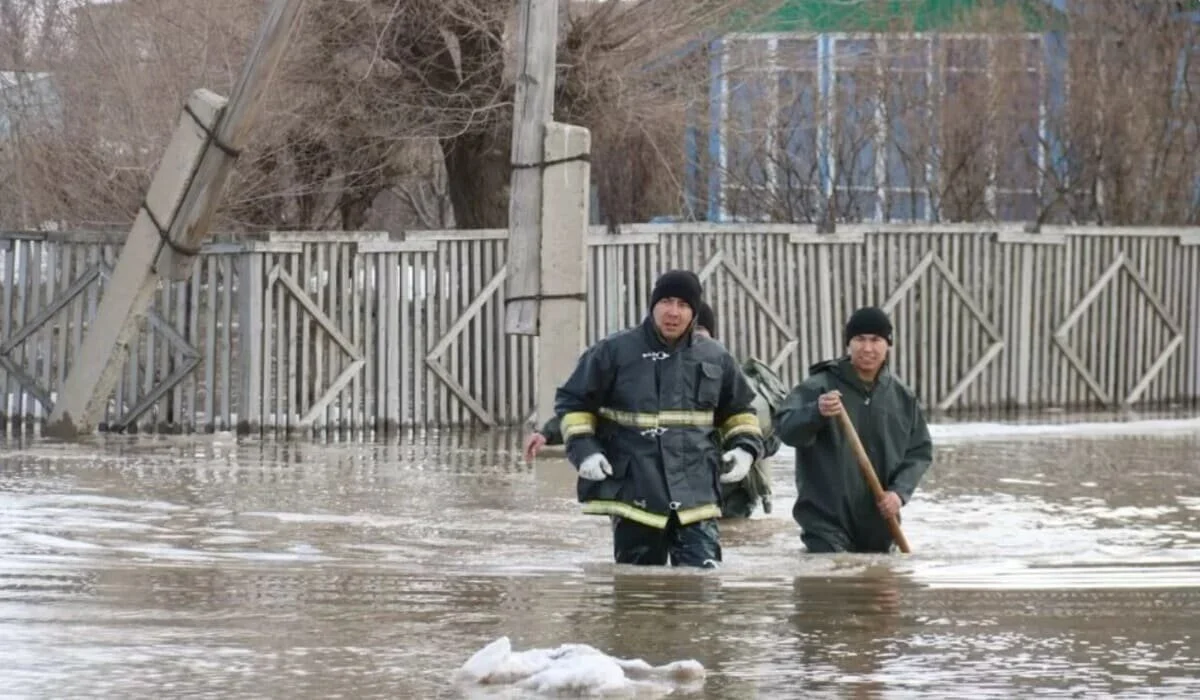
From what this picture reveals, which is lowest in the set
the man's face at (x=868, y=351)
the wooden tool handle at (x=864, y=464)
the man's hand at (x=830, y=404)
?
the wooden tool handle at (x=864, y=464)

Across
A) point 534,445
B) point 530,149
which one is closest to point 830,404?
point 534,445

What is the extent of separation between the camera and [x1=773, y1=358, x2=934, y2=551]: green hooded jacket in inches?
447

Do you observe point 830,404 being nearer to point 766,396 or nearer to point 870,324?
point 870,324

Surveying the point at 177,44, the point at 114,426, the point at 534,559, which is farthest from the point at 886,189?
the point at 534,559

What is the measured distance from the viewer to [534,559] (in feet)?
38.7

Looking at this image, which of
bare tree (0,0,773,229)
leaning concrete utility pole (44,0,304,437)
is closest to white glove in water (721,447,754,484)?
leaning concrete utility pole (44,0,304,437)

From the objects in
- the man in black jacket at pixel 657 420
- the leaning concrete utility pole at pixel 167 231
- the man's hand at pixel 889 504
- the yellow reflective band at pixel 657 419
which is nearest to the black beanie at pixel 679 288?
the man in black jacket at pixel 657 420

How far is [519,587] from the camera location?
10.4 metres

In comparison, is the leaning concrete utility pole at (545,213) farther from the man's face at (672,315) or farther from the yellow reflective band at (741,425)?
the man's face at (672,315)

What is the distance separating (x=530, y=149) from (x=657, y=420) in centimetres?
684

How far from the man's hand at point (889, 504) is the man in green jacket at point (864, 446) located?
0.03 m

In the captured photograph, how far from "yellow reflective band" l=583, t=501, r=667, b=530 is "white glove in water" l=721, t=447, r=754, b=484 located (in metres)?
0.34

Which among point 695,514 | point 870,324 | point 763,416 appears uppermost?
point 870,324

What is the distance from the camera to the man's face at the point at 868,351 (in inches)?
445
